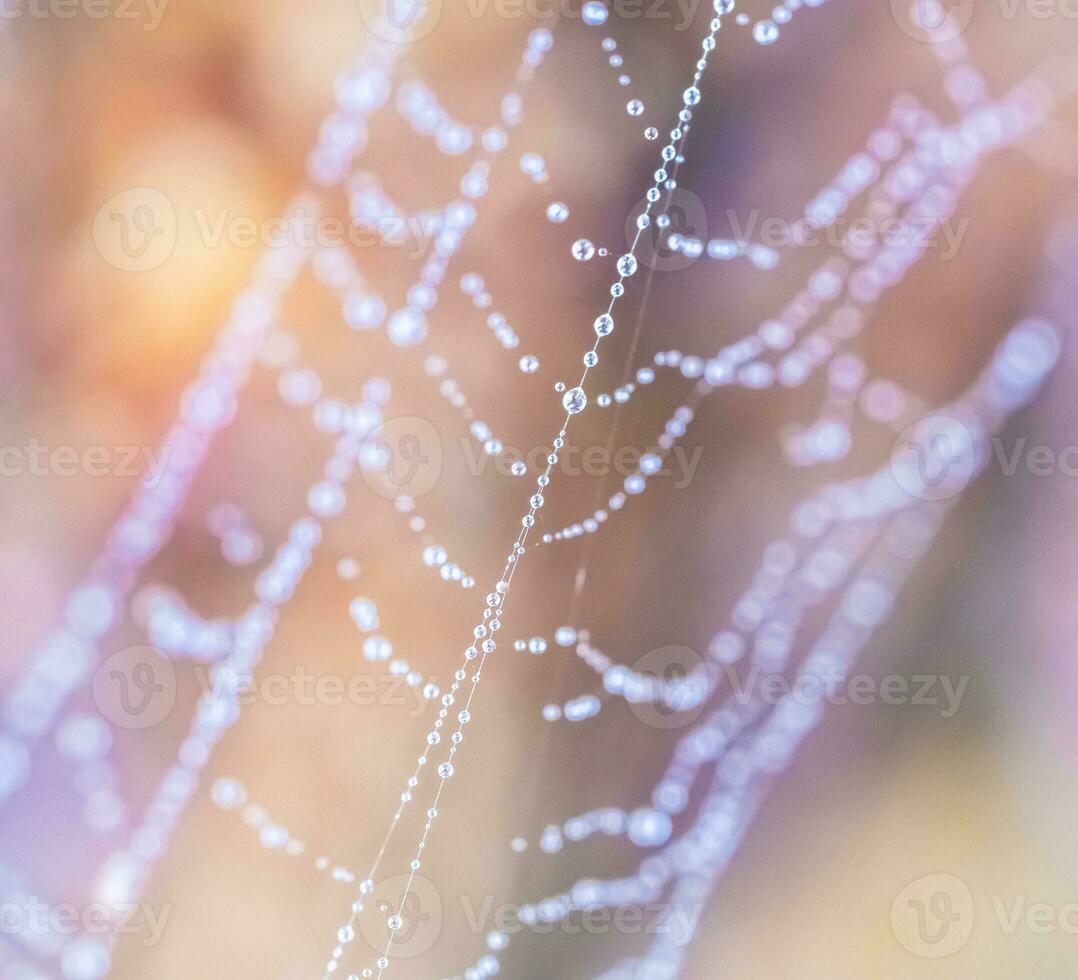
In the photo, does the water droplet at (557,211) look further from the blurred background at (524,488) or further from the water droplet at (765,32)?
the water droplet at (765,32)

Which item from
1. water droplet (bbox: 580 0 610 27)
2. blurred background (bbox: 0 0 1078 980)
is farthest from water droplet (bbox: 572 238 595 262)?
water droplet (bbox: 580 0 610 27)

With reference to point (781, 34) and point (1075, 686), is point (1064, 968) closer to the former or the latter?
point (1075, 686)

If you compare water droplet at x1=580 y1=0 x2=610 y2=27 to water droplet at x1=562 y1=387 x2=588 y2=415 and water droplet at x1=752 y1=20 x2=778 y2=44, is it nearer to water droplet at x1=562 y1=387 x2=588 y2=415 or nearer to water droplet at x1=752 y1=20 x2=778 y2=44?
water droplet at x1=752 y1=20 x2=778 y2=44

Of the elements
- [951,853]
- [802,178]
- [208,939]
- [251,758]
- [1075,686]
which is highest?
[802,178]

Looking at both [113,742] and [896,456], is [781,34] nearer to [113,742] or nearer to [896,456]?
[896,456]

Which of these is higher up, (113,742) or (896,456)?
(896,456)

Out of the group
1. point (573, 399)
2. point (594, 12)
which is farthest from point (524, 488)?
point (594, 12)

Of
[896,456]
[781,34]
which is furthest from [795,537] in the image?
[781,34]

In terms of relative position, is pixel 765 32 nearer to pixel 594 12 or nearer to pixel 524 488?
pixel 594 12

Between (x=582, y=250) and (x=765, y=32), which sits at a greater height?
(x=765, y=32)
